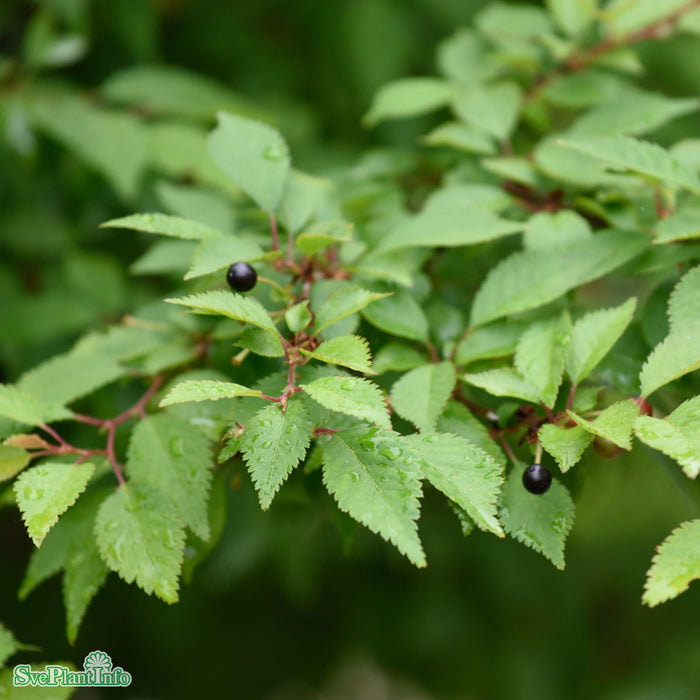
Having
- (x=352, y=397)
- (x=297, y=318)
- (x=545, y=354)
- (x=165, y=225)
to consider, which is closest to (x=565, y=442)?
(x=545, y=354)

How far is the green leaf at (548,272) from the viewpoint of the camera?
1.00 meters

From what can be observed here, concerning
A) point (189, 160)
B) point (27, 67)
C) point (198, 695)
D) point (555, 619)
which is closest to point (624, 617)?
point (555, 619)

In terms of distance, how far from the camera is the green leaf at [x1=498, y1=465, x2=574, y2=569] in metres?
0.81

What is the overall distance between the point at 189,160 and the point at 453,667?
2627 mm

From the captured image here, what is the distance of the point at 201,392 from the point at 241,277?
224 mm

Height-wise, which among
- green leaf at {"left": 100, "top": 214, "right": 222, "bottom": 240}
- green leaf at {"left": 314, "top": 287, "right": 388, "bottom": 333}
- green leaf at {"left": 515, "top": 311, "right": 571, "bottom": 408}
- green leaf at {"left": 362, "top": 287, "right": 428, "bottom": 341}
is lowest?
green leaf at {"left": 362, "top": 287, "right": 428, "bottom": 341}

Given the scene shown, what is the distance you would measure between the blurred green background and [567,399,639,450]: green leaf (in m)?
0.56

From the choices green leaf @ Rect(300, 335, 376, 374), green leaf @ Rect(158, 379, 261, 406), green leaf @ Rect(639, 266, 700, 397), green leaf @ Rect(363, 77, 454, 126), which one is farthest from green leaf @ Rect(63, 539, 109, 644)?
green leaf @ Rect(363, 77, 454, 126)

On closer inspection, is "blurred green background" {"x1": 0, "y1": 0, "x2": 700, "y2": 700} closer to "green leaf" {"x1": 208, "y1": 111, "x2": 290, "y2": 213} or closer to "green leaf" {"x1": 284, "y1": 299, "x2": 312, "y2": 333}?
"green leaf" {"x1": 284, "y1": 299, "x2": 312, "y2": 333}

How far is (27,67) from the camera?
74.1 inches

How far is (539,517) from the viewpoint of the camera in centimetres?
83

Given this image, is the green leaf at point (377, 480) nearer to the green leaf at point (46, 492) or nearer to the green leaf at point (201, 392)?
the green leaf at point (201, 392)

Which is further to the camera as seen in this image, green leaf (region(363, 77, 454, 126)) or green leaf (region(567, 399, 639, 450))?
green leaf (region(363, 77, 454, 126))

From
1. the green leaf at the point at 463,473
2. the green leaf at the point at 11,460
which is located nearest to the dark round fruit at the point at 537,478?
the green leaf at the point at 463,473
